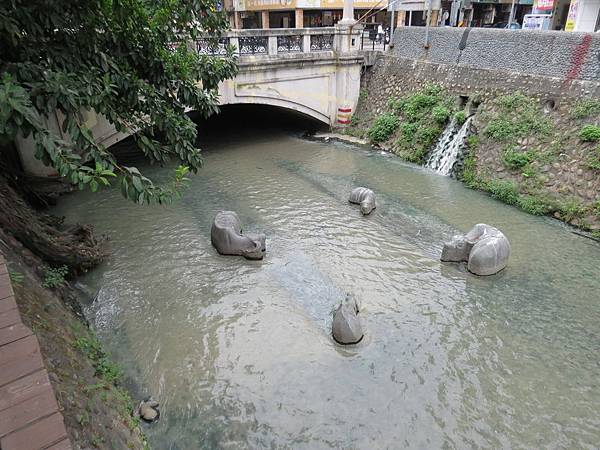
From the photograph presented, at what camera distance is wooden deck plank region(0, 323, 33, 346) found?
2.62 m

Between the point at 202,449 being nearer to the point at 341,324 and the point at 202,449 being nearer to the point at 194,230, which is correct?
the point at 341,324

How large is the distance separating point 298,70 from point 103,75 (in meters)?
12.4

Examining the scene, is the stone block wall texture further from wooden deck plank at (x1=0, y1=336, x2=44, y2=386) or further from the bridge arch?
wooden deck plank at (x1=0, y1=336, x2=44, y2=386)

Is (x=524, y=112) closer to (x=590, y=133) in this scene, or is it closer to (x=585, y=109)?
(x=585, y=109)

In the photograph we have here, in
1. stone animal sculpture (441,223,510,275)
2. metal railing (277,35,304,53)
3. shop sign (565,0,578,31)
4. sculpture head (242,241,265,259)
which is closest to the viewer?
stone animal sculpture (441,223,510,275)

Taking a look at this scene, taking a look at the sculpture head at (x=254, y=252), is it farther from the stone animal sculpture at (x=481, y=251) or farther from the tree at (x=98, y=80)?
the stone animal sculpture at (x=481, y=251)

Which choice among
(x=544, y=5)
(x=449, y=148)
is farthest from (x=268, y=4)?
(x=449, y=148)

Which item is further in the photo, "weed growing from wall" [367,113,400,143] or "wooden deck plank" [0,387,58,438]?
"weed growing from wall" [367,113,400,143]

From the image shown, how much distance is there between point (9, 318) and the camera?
2777mm

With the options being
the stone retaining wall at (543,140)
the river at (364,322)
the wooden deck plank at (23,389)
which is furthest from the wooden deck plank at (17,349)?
the stone retaining wall at (543,140)

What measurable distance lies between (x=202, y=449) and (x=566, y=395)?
501 centimetres

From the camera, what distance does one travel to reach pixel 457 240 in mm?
8969

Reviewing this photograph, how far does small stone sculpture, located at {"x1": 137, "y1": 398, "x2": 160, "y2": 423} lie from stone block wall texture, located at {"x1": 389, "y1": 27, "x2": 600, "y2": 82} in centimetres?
1295

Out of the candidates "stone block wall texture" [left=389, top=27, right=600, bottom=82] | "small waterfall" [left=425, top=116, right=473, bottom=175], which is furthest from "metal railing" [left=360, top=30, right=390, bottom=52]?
"small waterfall" [left=425, top=116, right=473, bottom=175]
